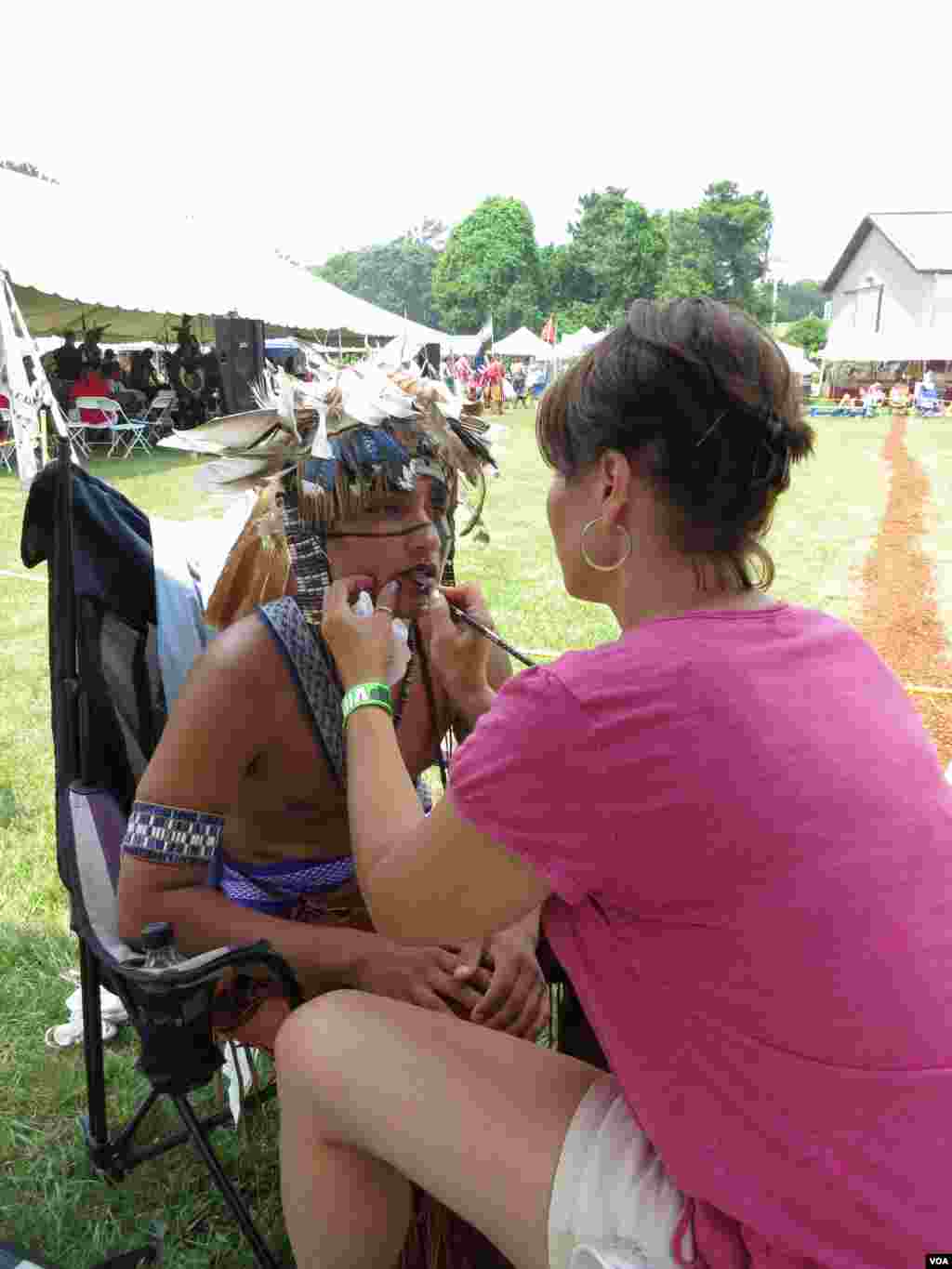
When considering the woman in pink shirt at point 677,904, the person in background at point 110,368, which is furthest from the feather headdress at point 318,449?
the person in background at point 110,368

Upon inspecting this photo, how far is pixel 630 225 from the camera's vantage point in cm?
6888

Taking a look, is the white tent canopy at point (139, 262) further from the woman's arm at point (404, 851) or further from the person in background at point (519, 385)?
the woman's arm at point (404, 851)

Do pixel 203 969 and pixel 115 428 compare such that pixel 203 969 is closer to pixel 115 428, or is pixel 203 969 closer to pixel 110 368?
pixel 115 428

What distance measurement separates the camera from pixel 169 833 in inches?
64.4

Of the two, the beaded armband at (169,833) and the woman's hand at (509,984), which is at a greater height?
the beaded armband at (169,833)

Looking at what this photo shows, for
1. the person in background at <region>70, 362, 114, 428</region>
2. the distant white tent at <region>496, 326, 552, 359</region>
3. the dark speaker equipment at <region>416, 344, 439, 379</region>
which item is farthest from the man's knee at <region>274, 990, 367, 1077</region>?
the distant white tent at <region>496, 326, 552, 359</region>

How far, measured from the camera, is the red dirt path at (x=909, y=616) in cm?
503

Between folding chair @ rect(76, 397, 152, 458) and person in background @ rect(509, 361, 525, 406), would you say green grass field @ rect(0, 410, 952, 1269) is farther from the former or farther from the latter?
person in background @ rect(509, 361, 525, 406)

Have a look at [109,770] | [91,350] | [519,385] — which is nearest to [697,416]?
[109,770]

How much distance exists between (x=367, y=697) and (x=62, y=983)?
196 cm

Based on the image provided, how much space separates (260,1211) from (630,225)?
7370 centimetres

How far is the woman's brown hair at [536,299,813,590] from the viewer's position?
3.89 feet

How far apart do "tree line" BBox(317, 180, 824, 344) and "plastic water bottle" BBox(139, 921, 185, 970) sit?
201ft

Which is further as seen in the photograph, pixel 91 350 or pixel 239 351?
pixel 91 350
